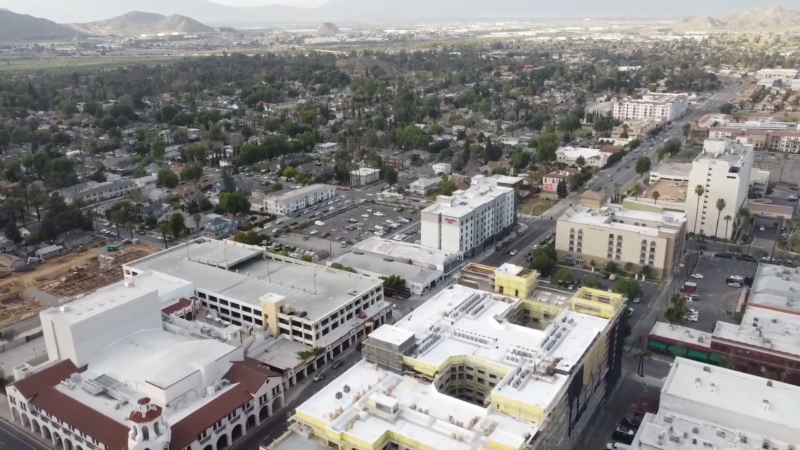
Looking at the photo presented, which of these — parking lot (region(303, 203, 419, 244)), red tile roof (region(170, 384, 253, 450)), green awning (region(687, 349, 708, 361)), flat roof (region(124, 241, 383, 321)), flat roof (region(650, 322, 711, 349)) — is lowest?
parking lot (region(303, 203, 419, 244))

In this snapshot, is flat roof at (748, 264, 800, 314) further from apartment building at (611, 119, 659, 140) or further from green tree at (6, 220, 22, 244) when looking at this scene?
green tree at (6, 220, 22, 244)

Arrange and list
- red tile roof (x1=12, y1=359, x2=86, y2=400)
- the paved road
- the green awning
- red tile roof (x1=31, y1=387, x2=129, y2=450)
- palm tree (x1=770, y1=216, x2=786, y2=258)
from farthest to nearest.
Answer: palm tree (x1=770, y1=216, x2=786, y2=258), the green awning, red tile roof (x1=12, y1=359, x2=86, y2=400), the paved road, red tile roof (x1=31, y1=387, x2=129, y2=450)

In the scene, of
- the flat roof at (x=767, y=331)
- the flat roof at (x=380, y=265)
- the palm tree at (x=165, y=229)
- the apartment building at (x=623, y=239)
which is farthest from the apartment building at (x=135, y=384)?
the apartment building at (x=623, y=239)

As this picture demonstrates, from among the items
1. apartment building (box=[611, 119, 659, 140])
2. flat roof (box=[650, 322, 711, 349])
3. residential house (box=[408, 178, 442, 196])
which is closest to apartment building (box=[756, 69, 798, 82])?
apartment building (box=[611, 119, 659, 140])

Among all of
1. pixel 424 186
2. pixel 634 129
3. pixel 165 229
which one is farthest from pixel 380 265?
pixel 634 129

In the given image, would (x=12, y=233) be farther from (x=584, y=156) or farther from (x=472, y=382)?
(x=584, y=156)

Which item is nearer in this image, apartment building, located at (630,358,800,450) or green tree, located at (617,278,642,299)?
apartment building, located at (630,358,800,450)

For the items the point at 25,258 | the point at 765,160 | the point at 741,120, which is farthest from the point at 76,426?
the point at 741,120
